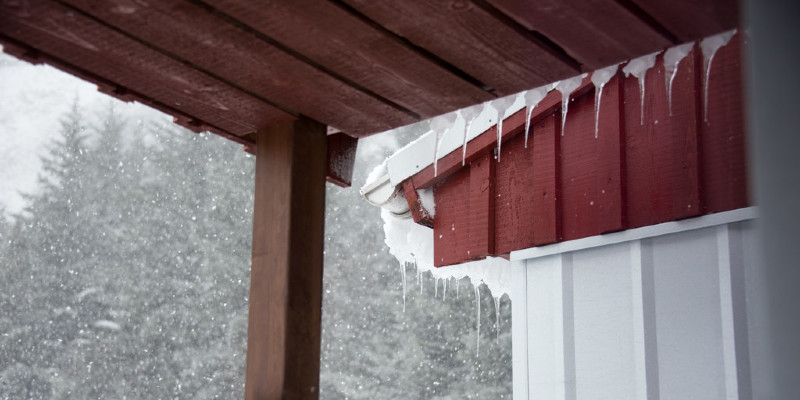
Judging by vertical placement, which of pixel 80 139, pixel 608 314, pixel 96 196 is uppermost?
pixel 80 139

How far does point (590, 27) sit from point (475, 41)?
9.5 inches

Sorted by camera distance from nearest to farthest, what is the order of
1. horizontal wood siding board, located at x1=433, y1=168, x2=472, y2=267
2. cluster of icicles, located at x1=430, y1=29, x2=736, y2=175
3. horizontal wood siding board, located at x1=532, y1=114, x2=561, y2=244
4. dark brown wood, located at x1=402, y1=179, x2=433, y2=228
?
cluster of icicles, located at x1=430, y1=29, x2=736, y2=175 → horizontal wood siding board, located at x1=532, y1=114, x2=561, y2=244 → horizontal wood siding board, located at x1=433, y1=168, x2=472, y2=267 → dark brown wood, located at x1=402, y1=179, x2=433, y2=228

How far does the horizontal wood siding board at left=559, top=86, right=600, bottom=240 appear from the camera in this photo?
3.21 meters

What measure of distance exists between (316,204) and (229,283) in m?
17.9

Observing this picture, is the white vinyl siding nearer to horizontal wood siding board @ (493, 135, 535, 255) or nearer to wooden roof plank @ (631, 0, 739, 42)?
horizontal wood siding board @ (493, 135, 535, 255)

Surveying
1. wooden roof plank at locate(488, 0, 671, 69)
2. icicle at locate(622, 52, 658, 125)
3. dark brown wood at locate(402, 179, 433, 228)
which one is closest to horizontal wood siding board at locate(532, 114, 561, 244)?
icicle at locate(622, 52, 658, 125)

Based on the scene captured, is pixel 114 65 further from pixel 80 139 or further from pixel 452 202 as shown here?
pixel 80 139

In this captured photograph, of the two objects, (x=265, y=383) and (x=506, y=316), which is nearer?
(x=265, y=383)

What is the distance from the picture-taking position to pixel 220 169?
852 inches

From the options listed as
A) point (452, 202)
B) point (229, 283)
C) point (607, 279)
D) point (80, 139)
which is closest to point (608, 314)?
point (607, 279)

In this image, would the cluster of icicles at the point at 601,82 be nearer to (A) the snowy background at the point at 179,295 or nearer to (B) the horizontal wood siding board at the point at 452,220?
(B) the horizontal wood siding board at the point at 452,220

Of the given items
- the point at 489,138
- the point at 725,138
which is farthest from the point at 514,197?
the point at 725,138

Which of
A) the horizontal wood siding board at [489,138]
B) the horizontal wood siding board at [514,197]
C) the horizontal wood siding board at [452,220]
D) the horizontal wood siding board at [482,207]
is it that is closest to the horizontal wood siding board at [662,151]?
the horizontal wood siding board at [489,138]

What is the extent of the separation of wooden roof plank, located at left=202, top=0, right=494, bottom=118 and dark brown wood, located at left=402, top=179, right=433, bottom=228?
2296 mm
